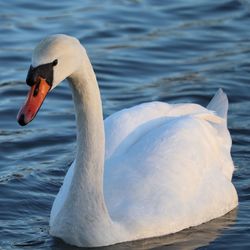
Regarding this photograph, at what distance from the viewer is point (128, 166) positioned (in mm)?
8383

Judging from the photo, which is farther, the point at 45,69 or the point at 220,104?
the point at 220,104

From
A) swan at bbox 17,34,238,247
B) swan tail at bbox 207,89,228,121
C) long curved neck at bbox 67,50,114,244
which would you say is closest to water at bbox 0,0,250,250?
swan at bbox 17,34,238,247

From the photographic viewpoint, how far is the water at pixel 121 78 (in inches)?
344

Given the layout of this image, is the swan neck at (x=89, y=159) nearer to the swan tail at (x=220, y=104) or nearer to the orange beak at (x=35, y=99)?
the orange beak at (x=35, y=99)

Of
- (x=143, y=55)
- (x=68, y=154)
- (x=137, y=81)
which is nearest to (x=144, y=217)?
(x=68, y=154)

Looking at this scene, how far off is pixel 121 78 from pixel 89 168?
17.2 ft

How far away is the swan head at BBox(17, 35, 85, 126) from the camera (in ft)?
22.6

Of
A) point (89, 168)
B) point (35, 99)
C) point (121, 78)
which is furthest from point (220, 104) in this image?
point (35, 99)

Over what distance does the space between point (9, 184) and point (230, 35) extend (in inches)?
221

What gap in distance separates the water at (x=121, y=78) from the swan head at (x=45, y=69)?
1.58 m

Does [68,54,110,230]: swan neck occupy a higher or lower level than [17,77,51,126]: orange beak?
lower

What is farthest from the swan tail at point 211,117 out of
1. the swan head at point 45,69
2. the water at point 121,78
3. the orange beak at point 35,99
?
the orange beak at point 35,99

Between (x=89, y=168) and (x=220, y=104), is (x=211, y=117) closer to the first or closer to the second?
(x=220, y=104)

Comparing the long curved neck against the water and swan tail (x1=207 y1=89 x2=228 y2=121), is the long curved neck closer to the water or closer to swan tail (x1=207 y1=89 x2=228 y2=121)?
the water
